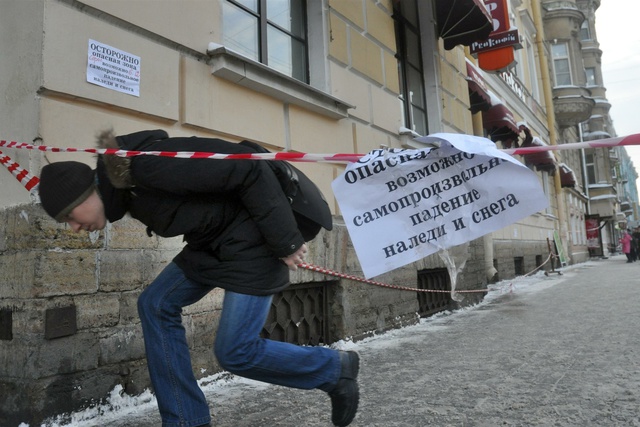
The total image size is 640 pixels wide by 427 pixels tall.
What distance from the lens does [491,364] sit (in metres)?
3.96

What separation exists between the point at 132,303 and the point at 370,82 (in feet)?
13.4

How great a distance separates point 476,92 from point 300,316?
710 centimetres

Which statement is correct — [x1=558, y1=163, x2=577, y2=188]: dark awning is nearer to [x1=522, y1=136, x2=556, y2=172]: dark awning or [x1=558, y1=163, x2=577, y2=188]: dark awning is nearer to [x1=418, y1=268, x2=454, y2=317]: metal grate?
[x1=522, y1=136, x2=556, y2=172]: dark awning

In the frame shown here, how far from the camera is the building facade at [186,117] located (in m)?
2.87

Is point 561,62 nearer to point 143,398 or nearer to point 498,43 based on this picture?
point 498,43

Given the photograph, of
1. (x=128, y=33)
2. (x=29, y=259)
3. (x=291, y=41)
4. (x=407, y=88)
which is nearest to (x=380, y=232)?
(x=29, y=259)

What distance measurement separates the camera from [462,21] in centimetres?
798

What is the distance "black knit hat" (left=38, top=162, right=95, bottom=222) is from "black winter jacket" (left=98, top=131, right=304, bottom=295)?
78mm

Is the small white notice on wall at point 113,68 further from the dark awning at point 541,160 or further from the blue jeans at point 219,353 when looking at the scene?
the dark awning at point 541,160

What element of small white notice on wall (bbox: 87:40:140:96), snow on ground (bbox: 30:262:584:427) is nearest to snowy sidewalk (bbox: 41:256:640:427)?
snow on ground (bbox: 30:262:584:427)

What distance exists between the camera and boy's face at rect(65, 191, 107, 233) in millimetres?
2061

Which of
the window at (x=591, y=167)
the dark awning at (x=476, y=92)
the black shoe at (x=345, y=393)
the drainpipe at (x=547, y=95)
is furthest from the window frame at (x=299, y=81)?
the window at (x=591, y=167)

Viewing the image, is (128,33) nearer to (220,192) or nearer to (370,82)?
(220,192)

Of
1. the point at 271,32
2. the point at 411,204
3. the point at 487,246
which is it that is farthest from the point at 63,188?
the point at 487,246
